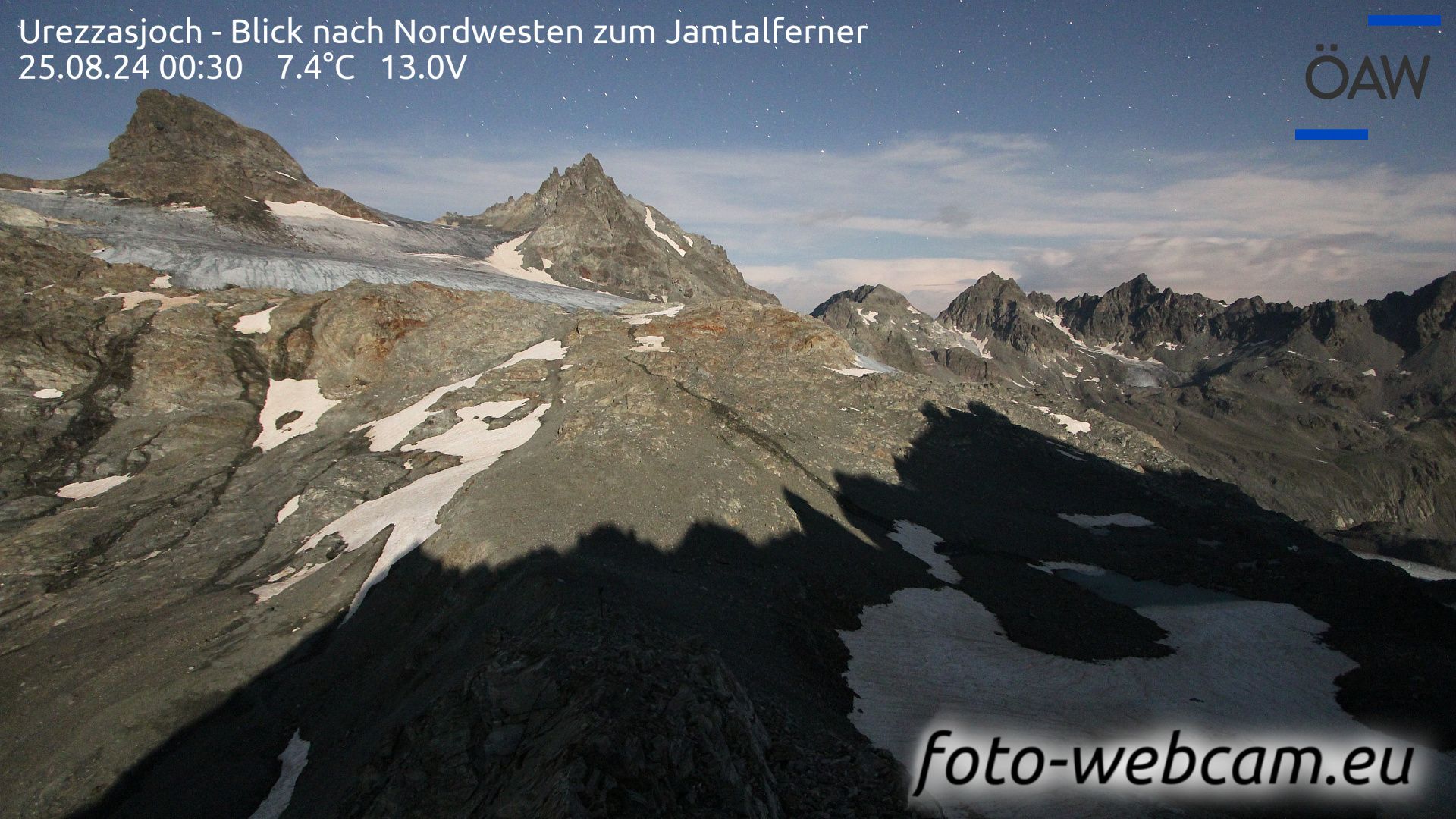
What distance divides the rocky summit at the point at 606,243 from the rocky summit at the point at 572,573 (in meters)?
48.3

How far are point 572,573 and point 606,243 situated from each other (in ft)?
359

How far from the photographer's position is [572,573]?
2319 centimetres

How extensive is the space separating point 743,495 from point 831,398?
26.1 metres

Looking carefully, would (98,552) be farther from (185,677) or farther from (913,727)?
(913,727)

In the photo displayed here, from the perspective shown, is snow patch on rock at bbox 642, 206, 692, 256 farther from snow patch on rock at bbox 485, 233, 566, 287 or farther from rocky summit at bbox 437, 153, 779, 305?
snow patch on rock at bbox 485, 233, 566, 287

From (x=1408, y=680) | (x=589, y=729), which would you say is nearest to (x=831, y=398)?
(x=1408, y=680)

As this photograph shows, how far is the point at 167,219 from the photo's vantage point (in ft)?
261

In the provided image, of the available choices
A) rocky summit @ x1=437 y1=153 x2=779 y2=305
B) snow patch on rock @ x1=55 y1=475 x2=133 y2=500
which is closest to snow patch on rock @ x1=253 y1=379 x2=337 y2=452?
snow patch on rock @ x1=55 y1=475 x2=133 y2=500

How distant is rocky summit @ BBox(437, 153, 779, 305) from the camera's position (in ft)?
386

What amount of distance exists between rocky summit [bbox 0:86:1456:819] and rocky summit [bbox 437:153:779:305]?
48277mm

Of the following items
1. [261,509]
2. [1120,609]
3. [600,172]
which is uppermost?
[600,172]

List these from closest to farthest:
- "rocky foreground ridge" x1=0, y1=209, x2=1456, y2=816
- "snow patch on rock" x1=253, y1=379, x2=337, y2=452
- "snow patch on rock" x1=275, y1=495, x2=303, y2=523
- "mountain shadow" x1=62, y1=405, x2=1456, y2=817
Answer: "mountain shadow" x1=62, y1=405, x2=1456, y2=817, "rocky foreground ridge" x1=0, y1=209, x2=1456, y2=816, "snow patch on rock" x1=275, y1=495, x2=303, y2=523, "snow patch on rock" x1=253, y1=379, x2=337, y2=452

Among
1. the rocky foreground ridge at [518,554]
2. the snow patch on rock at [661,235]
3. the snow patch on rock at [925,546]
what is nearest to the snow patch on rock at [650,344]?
the rocky foreground ridge at [518,554]

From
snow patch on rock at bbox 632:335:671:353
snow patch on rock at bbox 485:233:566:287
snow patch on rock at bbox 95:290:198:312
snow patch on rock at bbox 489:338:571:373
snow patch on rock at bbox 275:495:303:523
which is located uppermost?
snow patch on rock at bbox 485:233:566:287
